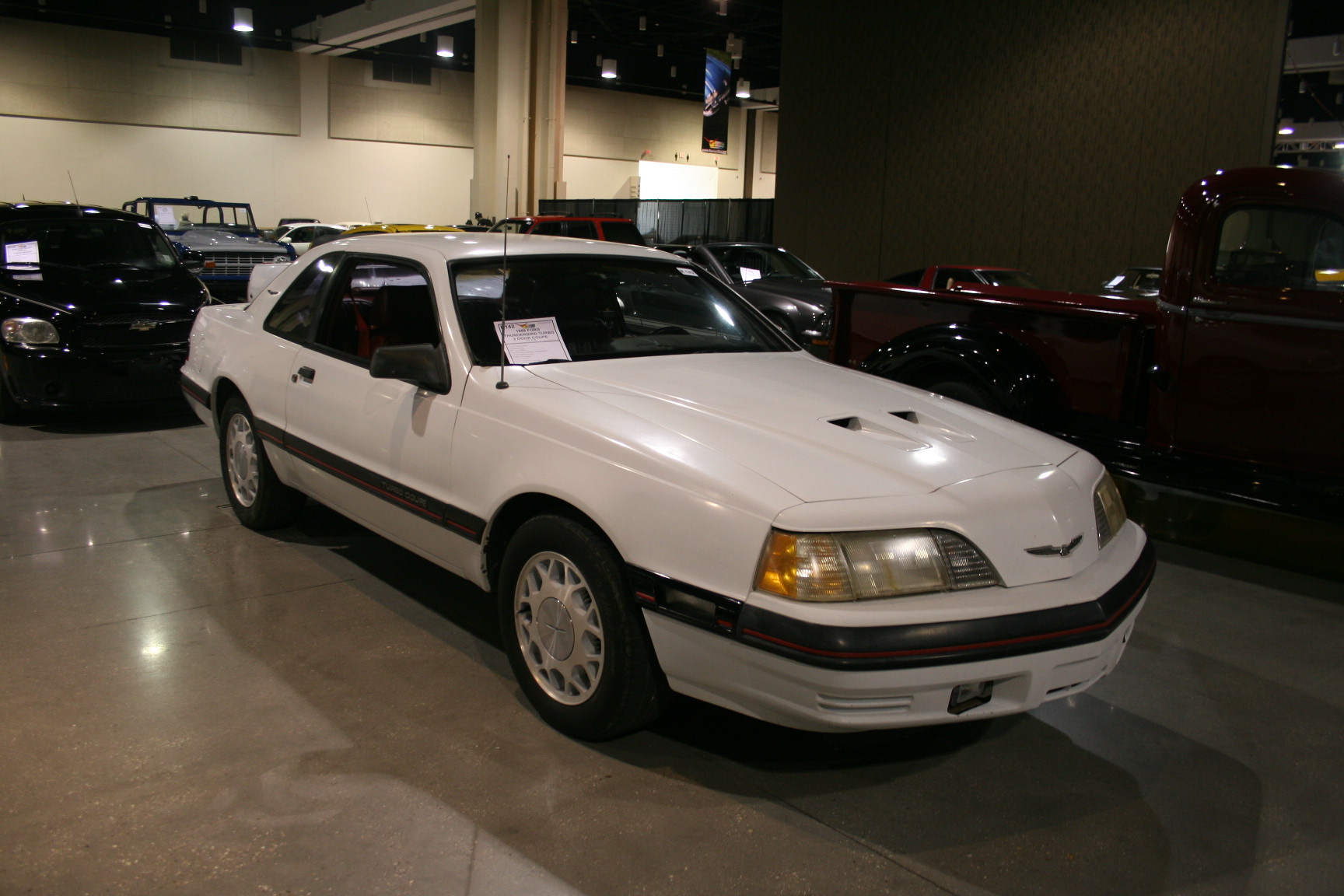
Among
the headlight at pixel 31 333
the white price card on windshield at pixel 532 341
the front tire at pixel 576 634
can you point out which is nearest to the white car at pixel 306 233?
the headlight at pixel 31 333

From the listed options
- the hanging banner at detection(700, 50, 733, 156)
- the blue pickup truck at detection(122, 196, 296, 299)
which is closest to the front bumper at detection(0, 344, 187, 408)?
the blue pickup truck at detection(122, 196, 296, 299)

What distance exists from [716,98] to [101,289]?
1655 centimetres

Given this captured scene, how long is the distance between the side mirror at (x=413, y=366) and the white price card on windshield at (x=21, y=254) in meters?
5.54

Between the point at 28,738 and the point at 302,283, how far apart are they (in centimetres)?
214

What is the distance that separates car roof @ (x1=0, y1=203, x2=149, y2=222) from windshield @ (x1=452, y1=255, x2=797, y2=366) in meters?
5.65

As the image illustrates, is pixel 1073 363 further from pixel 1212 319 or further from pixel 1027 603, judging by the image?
pixel 1027 603

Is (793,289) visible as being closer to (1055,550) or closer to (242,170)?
(1055,550)

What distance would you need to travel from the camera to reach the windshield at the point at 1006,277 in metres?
10.2

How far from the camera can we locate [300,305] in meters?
4.18

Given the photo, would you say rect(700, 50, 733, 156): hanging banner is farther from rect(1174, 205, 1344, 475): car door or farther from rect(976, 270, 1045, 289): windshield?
rect(1174, 205, 1344, 475): car door

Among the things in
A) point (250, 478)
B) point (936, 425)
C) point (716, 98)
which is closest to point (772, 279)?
point (250, 478)

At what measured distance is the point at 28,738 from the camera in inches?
110

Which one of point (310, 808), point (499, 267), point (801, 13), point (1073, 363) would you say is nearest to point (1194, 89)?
point (801, 13)

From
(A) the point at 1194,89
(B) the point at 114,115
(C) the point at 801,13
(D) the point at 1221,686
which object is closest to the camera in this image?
(D) the point at 1221,686
